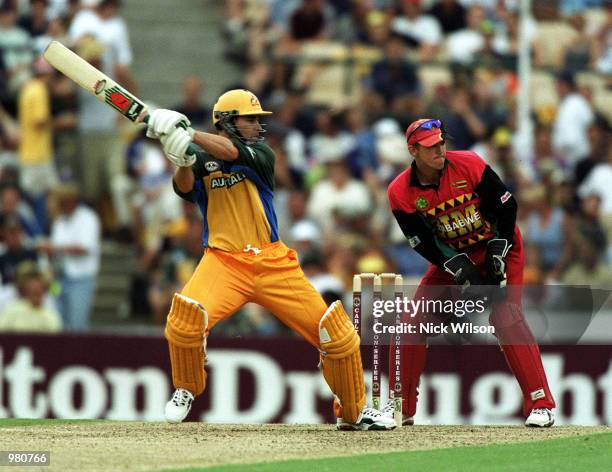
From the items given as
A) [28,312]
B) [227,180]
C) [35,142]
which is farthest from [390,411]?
[35,142]

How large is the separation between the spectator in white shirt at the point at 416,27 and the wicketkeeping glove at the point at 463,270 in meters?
8.74

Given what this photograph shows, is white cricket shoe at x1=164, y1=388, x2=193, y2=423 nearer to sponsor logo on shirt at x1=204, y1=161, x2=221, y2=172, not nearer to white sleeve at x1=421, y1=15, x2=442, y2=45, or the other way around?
sponsor logo on shirt at x1=204, y1=161, x2=221, y2=172

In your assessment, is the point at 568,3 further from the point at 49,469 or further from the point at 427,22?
the point at 49,469

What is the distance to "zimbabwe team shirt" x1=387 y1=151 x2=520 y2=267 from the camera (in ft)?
30.6

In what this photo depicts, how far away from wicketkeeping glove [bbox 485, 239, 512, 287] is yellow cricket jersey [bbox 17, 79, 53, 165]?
7.45 m

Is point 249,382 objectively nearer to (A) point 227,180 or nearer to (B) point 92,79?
(A) point 227,180

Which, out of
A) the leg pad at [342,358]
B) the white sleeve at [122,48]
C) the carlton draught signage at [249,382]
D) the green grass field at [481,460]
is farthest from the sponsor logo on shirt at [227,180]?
the white sleeve at [122,48]

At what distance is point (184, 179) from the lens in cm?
892

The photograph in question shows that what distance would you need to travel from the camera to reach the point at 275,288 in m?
9.02

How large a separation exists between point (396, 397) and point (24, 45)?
27.2ft

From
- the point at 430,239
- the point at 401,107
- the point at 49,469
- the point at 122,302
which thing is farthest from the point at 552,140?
the point at 49,469

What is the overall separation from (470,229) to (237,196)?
1545 mm

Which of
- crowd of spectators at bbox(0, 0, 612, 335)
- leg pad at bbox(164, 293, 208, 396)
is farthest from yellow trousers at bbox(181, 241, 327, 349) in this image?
crowd of spectators at bbox(0, 0, 612, 335)

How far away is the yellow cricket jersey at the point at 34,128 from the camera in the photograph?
1556 centimetres
